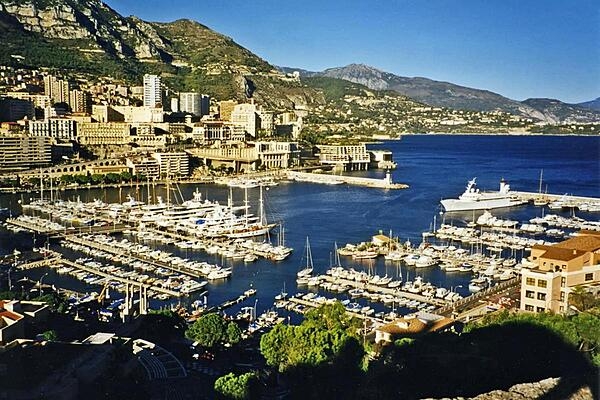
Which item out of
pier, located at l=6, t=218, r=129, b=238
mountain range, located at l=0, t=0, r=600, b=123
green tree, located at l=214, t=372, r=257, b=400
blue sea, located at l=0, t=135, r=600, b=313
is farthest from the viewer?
mountain range, located at l=0, t=0, r=600, b=123

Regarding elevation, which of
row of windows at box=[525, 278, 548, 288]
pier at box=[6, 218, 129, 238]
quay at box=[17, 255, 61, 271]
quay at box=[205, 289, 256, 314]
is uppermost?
row of windows at box=[525, 278, 548, 288]

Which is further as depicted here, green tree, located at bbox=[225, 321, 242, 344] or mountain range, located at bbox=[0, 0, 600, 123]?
mountain range, located at bbox=[0, 0, 600, 123]

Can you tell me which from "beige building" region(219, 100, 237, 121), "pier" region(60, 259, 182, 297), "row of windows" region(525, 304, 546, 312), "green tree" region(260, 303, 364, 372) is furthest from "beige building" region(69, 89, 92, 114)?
"green tree" region(260, 303, 364, 372)

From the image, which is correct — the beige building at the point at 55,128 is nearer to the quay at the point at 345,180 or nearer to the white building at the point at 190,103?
the quay at the point at 345,180

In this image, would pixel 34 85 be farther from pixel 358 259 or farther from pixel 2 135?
pixel 358 259

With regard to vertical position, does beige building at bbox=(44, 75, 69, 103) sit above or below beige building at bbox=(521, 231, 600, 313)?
above

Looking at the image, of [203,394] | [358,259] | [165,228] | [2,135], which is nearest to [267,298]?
[358,259]

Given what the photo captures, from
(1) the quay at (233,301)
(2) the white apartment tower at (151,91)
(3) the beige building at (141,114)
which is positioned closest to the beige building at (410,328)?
(1) the quay at (233,301)

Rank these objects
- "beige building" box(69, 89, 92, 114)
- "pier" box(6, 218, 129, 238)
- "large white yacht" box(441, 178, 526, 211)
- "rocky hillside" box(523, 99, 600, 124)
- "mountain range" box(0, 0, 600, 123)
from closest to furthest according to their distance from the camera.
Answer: "pier" box(6, 218, 129, 238), "large white yacht" box(441, 178, 526, 211), "beige building" box(69, 89, 92, 114), "mountain range" box(0, 0, 600, 123), "rocky hillside" box(523, 99, 600, 124)

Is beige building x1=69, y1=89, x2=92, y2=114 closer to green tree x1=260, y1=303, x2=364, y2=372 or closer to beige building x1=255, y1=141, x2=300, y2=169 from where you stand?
beige building x1=255, y1=141, x2=300, y2=169

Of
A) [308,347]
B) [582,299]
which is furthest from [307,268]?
[308,347]
